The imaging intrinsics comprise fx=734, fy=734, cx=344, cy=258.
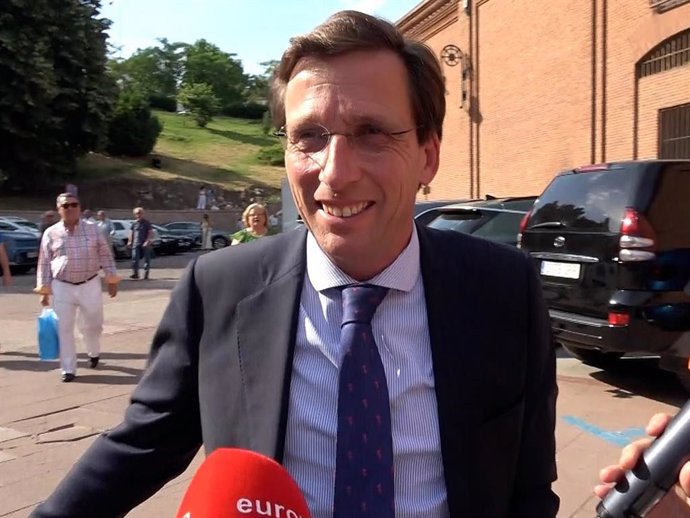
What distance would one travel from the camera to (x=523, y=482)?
168 cm

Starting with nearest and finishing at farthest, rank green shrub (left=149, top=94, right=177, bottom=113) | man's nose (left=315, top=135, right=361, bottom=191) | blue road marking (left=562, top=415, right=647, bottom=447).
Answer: man's nose (left=315, top=135, right=361, bottom=191), blue road marking (left=562, top=415, right=647, bottom=447), green shrub (left=149, top=94, right=177, bottom=113)

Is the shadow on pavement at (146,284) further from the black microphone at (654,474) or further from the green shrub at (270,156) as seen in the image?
the green shrub at (270,156)

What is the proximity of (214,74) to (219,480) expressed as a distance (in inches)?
3902

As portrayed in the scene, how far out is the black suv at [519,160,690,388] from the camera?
19.4ft

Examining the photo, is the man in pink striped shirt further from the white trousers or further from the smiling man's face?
the smiling man's face

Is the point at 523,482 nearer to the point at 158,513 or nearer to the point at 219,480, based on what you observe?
the point at 219,480

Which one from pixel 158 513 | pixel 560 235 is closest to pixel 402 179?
pixel 158 513

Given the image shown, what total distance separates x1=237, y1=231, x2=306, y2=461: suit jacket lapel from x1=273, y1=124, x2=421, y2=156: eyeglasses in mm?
271

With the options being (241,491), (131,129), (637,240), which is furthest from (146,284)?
(131,129)

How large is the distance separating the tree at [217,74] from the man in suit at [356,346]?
94.5 m

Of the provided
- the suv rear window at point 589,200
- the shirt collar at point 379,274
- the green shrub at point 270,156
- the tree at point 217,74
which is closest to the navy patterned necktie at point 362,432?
the shirt collar at point 379,274

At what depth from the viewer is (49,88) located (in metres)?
33.5

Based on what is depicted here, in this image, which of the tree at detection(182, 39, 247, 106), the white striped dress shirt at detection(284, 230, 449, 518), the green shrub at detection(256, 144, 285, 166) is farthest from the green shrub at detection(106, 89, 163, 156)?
the white striped dress shirt at detection(284, 230, 449, 518)

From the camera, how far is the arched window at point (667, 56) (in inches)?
532
